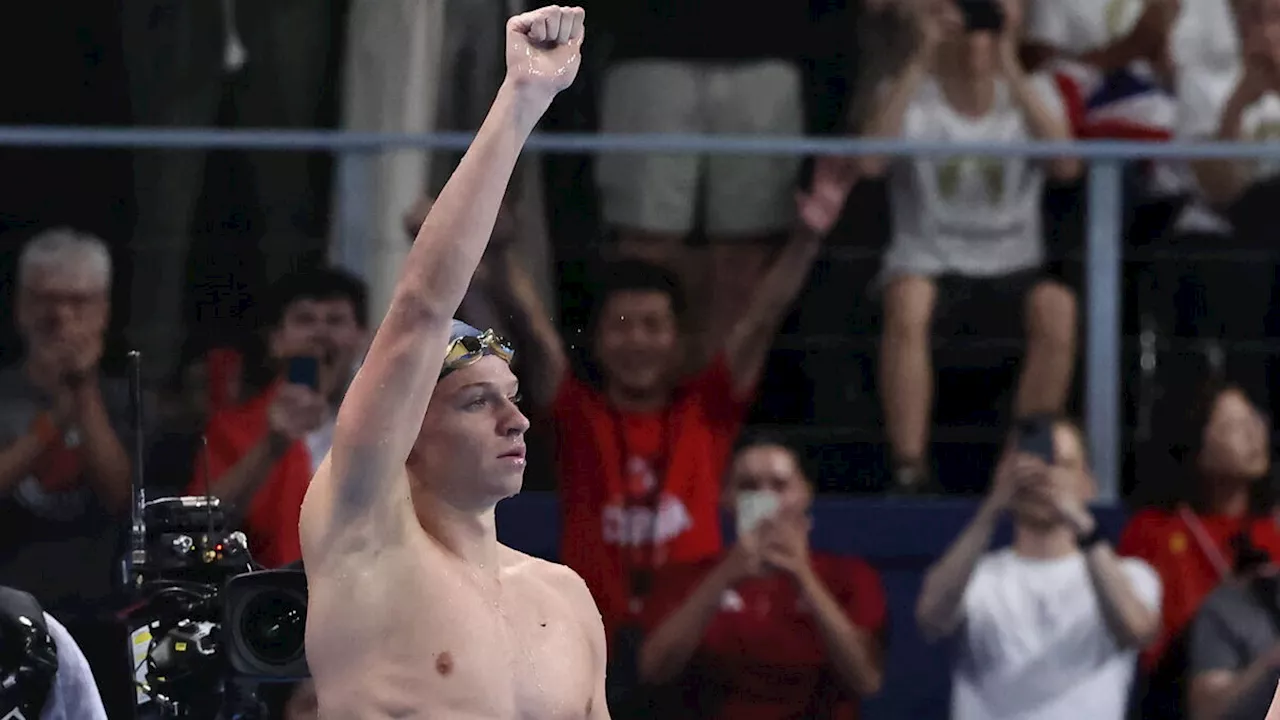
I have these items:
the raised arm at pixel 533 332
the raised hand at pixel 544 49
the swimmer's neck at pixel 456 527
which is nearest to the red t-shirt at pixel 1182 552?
the raised arm at pixel 533 332

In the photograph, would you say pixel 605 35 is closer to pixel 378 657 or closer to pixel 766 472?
pixel 766 472

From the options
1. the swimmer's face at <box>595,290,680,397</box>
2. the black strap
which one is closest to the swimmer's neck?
the black strap

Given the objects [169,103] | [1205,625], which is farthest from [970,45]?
[169,103]

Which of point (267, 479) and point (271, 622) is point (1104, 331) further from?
point (271, 622)

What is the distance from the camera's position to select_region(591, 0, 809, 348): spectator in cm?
530

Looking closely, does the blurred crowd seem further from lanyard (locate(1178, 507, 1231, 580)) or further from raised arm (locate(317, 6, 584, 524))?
raised arm (locate(317, 6, 584, 524))

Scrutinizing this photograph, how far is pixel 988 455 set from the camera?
540 centimetres

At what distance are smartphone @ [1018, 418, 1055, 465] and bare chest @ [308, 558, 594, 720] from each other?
2.40m

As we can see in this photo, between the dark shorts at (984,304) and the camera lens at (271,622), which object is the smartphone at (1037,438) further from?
the camera lens at (271,622)

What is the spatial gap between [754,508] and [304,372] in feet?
3.64

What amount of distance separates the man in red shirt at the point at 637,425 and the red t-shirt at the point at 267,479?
0.60 m

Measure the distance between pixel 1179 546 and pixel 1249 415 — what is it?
15.2 inches

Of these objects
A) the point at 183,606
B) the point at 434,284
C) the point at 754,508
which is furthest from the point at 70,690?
the point at 754,508

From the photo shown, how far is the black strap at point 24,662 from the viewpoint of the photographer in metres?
3.58
